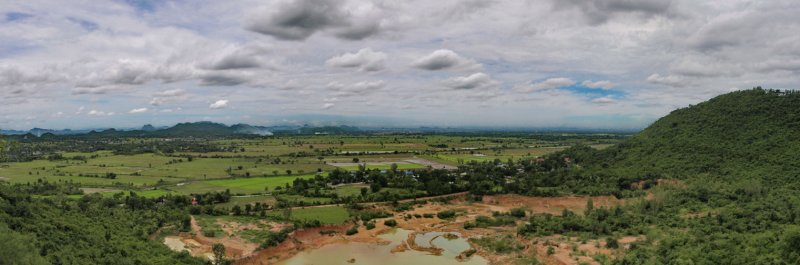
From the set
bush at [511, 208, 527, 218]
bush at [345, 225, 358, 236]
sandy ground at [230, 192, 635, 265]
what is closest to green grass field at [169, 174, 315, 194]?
sandy ground at [230, 192, 635, 265]

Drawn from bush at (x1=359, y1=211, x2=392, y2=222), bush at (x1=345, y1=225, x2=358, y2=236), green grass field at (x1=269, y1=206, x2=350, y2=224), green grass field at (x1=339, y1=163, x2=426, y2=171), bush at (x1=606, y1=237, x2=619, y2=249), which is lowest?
bush at (x1=345, y1=225, x2=358, y2=236)

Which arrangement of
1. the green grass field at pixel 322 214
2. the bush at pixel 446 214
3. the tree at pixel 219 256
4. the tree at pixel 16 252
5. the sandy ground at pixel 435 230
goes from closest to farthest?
the tree at pixel 16 252, the tree at pixel 219 256, the sandy ground at pixel 435 230, the green grass field at pixel 322 214, the bush at pixel 446 214

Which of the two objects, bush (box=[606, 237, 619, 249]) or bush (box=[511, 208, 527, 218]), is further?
bush (box=[511, 208, 527, 218])

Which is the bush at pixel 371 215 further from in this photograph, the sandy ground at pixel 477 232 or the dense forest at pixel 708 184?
the dense forest at pixel 708 184

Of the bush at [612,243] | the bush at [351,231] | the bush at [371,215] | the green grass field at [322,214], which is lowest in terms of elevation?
the bush at [351,231]

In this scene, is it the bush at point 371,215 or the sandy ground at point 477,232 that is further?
the bush at point 371,215

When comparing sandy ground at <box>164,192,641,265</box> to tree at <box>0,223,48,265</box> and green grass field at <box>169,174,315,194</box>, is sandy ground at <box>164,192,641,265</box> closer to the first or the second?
tree at <box>0,223,48,265</box>

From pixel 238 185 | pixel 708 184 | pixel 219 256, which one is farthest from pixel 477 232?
pixel 238 185

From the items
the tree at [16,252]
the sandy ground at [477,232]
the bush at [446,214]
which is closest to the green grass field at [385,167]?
the sandy ground at [477,232]

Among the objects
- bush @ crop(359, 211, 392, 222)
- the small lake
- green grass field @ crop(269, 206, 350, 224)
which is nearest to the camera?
the small lake
